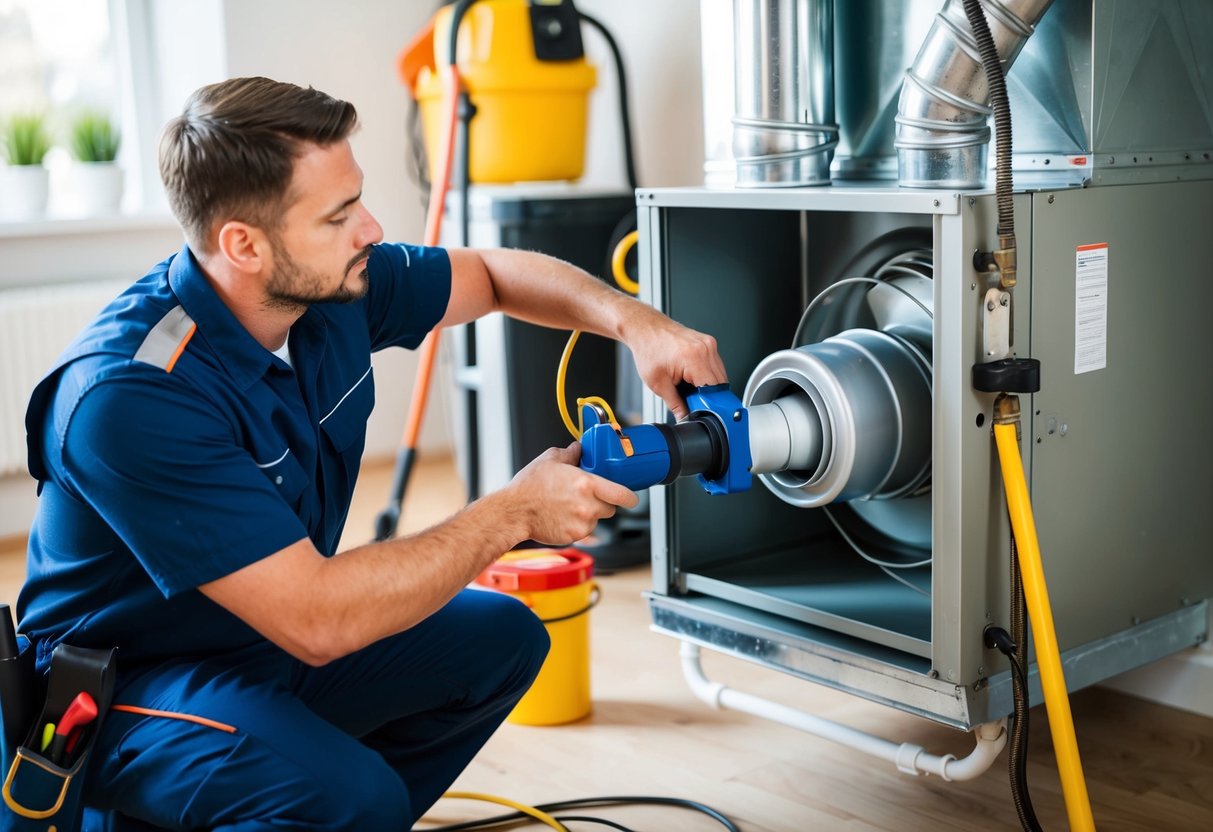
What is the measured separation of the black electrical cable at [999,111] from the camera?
151cm

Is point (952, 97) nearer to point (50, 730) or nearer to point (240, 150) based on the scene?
point (240, 150)

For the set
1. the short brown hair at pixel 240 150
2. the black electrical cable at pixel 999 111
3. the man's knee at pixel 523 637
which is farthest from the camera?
the man's knee at pixel 523 637

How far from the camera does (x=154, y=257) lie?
3.76 m

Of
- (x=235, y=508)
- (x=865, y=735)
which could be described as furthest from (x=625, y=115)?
(x=235, y=508)

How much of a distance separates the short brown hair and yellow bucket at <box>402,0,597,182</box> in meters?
1.68

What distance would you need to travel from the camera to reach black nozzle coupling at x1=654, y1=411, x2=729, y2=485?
151cm

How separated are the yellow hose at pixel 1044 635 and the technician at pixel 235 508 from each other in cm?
47

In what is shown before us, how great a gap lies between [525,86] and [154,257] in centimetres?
129

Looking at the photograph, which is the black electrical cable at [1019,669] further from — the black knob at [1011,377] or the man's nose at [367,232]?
the man's nose at [367,232]

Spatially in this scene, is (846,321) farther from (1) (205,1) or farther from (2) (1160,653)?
(1) (205,1)

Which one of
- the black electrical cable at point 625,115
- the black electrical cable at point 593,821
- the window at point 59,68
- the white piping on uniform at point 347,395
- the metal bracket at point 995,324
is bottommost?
the black electrical cable at point 593,821

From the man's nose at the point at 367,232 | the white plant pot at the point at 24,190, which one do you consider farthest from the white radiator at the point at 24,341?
the man's nose at the point at 367,232

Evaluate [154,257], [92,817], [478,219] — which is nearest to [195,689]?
[92,817]

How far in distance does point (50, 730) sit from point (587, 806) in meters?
0.76
